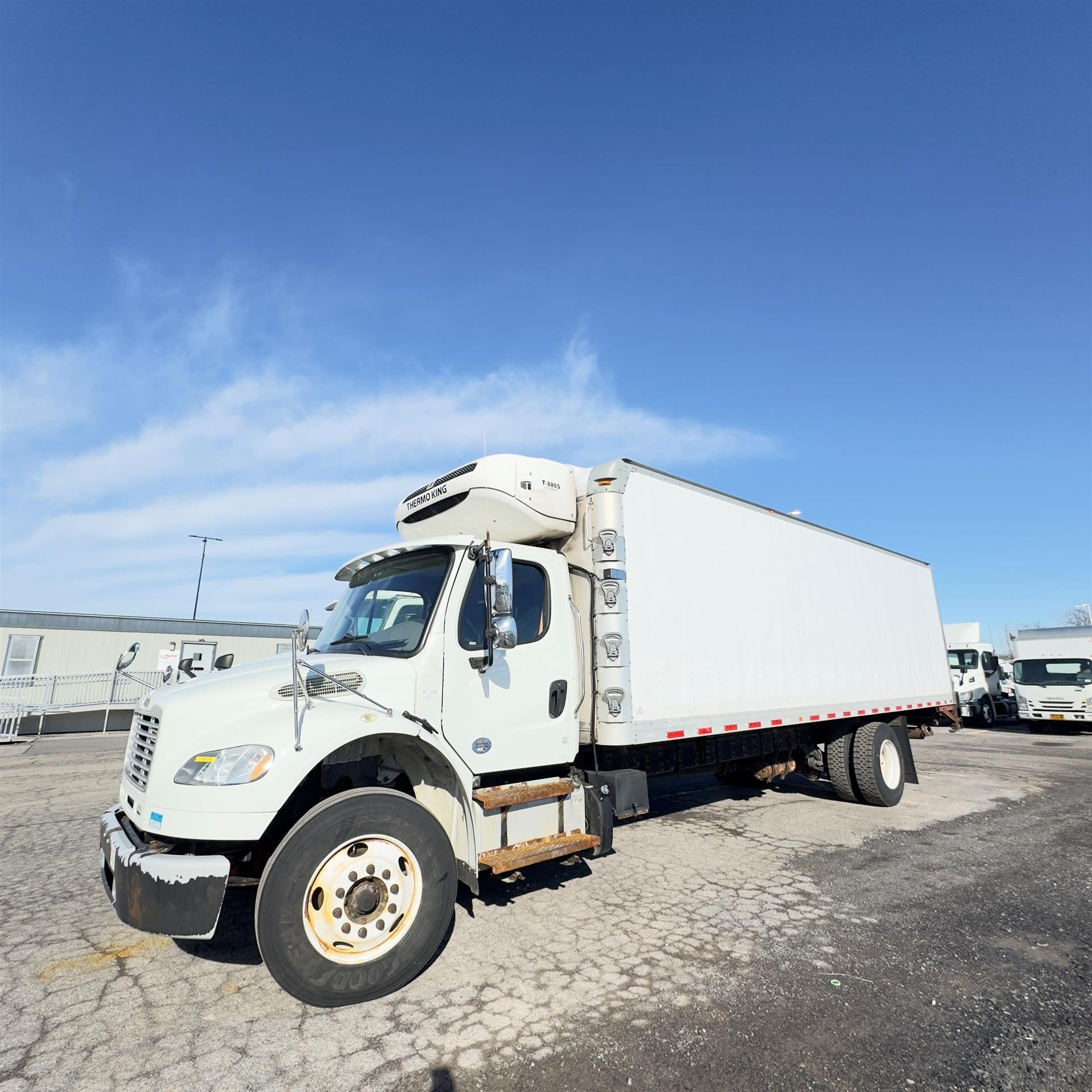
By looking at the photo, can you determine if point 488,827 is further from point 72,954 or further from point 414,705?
point 72,954

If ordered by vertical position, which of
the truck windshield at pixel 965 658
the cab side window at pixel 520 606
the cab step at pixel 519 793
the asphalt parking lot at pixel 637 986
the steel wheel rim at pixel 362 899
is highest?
the truck windshield at pixel 965 658

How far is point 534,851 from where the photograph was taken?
4336 millimetres

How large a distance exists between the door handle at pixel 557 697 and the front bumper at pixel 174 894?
93.4 inches

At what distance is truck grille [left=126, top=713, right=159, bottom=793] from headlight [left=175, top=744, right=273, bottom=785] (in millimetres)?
265

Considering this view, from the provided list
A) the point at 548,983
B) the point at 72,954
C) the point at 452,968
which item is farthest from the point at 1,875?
the point at 548,983

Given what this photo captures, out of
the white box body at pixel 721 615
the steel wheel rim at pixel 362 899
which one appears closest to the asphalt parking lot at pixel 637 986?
the steel wheel rim at pixel 362 899

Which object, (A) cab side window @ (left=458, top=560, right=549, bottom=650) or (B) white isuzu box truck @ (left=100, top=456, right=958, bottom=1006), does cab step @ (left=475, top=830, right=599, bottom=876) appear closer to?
(B) white isuzu box truck @ (left=100, top=456, right=958, bottom=1006)

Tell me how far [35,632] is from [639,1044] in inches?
976

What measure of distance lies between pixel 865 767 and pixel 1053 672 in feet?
55.3

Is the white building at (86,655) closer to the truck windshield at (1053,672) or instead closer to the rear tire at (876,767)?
the rear tire at (876,767)

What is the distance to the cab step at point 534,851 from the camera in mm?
4113

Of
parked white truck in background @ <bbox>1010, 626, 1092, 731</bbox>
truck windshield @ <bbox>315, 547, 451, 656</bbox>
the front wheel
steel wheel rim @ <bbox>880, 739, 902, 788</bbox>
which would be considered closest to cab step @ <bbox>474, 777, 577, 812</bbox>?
the front wheel

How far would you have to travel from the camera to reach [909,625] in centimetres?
980

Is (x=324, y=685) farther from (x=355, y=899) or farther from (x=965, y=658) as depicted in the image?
(x=965, y=658)
